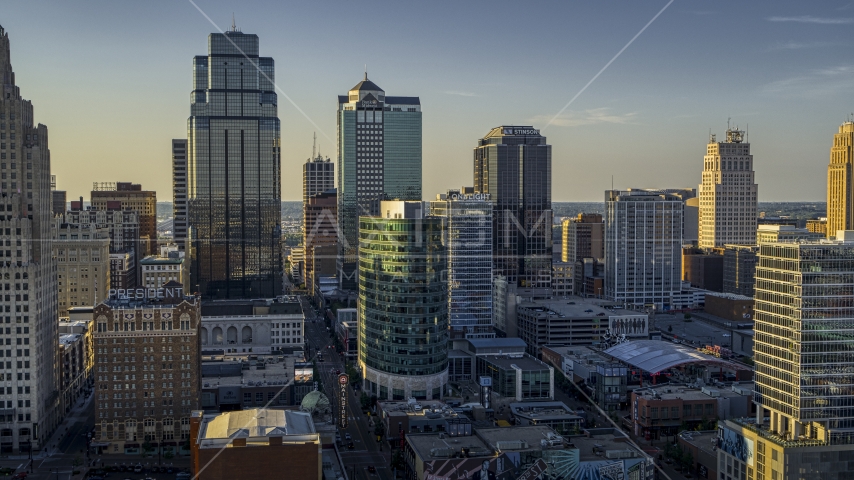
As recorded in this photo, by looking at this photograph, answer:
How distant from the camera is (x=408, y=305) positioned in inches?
4476

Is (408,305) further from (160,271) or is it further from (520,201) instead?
(520,201)

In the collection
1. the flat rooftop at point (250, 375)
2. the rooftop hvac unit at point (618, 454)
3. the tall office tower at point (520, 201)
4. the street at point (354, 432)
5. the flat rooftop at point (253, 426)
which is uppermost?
the tall office tower at point (520, 201)

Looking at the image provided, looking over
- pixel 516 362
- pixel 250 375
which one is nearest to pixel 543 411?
pixel 516 362

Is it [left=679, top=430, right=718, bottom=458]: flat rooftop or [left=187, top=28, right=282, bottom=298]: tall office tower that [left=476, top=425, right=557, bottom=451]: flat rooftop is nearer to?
[left=679, top=430, right=718, bottom=458]: flat rooftop

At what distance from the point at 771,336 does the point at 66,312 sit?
12084cm

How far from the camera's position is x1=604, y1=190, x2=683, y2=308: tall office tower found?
192 meters

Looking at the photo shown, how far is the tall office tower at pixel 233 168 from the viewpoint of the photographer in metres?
180

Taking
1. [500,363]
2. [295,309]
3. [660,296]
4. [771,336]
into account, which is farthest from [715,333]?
[771,336]

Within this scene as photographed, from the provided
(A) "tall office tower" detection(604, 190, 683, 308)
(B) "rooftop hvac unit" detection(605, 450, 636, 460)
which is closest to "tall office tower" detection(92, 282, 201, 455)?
(B) "rooftop hvac unit" detection(605, 450, 636, 460)

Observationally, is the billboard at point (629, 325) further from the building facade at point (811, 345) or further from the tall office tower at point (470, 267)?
the building facade at point (811, 345)

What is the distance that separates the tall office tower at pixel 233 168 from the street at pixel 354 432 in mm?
34965

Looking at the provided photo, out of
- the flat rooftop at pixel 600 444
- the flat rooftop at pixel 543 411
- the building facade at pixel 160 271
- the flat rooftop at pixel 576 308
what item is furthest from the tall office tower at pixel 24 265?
the flat rooftop at pixel 576 308

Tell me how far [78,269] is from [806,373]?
405 feet

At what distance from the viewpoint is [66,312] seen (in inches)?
6304
